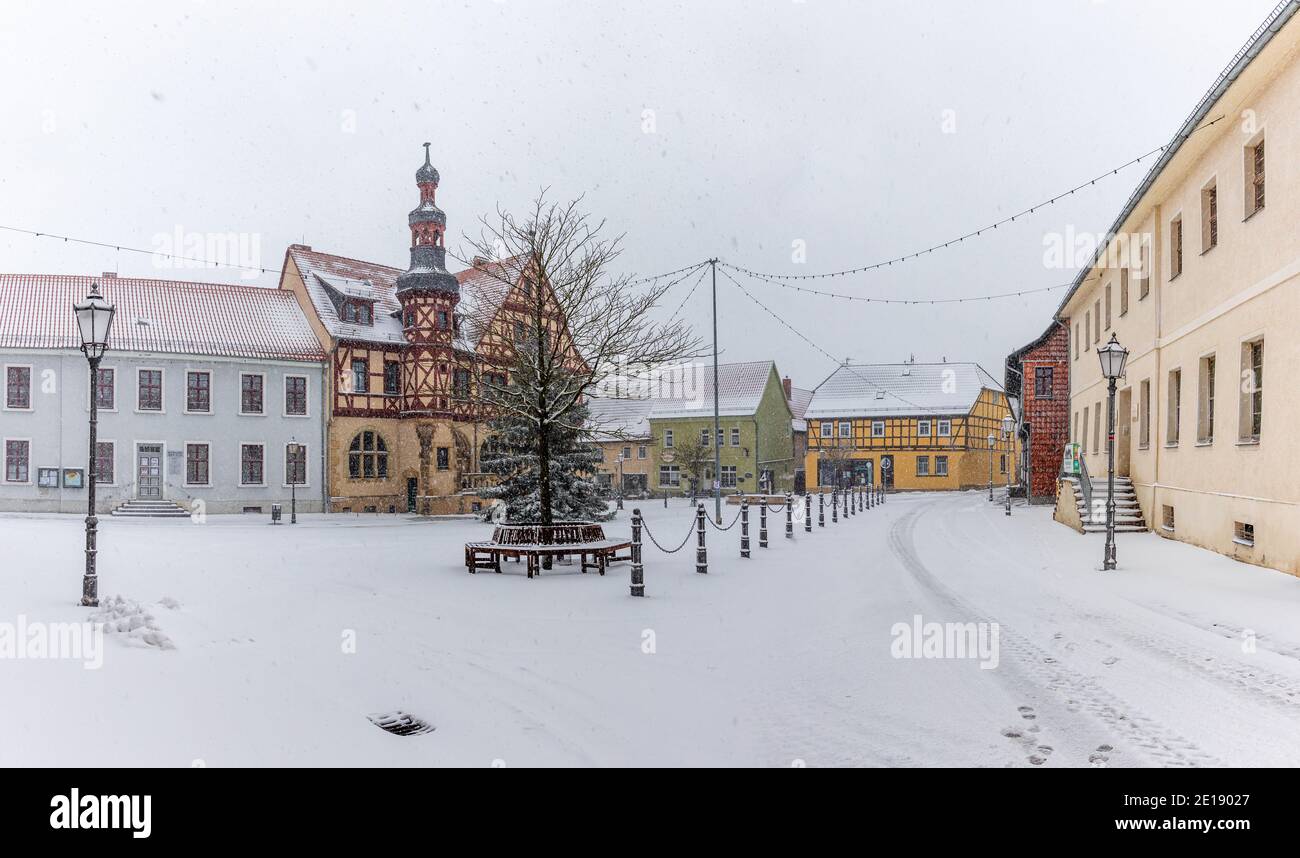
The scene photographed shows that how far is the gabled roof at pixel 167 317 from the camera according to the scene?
3141 cm

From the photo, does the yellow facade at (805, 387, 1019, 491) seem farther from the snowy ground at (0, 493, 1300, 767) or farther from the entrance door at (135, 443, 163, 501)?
the snowy ground at (0, 493, 1300, 767)

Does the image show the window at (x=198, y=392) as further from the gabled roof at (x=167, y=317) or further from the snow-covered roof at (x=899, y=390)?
the snow-covered roof at (x=899, y=390)

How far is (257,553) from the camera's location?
57.1ft

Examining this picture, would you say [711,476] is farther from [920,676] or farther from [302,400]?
[920,676]

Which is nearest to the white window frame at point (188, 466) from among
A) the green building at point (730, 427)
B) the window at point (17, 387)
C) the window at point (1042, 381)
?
the window at point (17, 387)

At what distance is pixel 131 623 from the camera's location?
312 inches

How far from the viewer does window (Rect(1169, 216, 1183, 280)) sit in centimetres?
1759

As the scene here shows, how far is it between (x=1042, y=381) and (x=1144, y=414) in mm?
17467

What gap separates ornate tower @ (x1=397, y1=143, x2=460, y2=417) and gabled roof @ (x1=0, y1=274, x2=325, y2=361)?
378cm

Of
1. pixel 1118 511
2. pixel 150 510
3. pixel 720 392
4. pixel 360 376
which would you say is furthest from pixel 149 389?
pixel 720 392

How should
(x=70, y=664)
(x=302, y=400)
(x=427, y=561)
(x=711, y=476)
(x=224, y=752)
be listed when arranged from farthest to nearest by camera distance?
(x=711, y=476)
(x=302, y=400)
(x=427, y=561)
(x=70, y=664)
(x=224, y=752)

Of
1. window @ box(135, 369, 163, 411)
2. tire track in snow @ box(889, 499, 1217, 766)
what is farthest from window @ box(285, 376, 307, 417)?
tire track in snow @ box(889, 499, 1217, 766)
